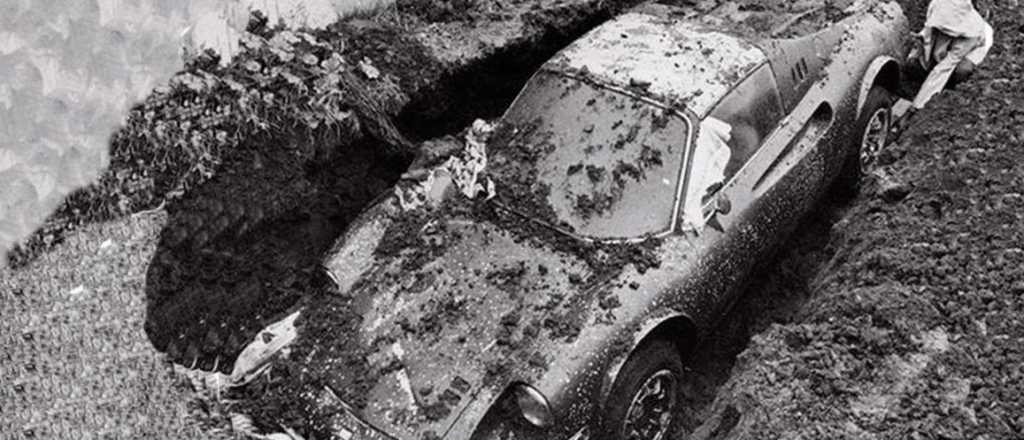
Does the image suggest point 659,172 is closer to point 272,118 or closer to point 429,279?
point 429,279

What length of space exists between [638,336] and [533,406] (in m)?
0.63

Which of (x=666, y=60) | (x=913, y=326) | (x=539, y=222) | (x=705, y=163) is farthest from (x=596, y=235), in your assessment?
(x=913, y=326)

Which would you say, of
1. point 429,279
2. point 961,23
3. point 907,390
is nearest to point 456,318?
point 429,279

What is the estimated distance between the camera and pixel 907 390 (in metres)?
4.65

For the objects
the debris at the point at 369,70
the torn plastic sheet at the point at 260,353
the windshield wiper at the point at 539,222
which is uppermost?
the debris at the point at 369,70

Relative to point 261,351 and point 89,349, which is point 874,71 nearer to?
point 261,351

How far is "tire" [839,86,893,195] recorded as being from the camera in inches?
254

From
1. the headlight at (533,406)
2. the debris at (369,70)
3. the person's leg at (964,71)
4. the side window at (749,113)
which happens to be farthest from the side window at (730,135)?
the debris at (369,70)

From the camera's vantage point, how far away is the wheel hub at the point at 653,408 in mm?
5137

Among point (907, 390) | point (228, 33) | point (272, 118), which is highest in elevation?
point (228, 33)

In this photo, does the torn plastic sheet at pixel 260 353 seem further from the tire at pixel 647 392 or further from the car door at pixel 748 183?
the car door at pixel 748 183

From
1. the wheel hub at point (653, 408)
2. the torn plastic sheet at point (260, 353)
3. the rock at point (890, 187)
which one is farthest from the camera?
the rock at point (890, 187)

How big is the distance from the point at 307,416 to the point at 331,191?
6.25 feet

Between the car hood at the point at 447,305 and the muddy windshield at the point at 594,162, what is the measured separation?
0.77ft
